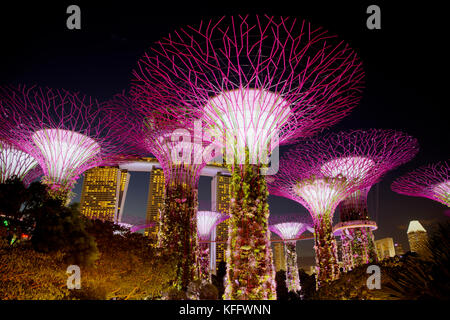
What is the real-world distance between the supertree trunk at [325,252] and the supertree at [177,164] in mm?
7544

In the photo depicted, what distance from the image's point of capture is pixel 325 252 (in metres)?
16.8

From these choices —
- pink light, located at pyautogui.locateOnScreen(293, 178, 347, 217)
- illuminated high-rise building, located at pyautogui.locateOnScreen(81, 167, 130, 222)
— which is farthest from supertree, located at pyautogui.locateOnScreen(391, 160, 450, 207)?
illuminated high-rise building, located at pyautogui.locateOnScreen(81, 167, 130, 222)

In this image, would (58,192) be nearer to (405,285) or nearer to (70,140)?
(70,140)

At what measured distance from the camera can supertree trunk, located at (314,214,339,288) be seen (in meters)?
16.2

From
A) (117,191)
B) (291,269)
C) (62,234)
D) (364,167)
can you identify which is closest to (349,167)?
(364,167)

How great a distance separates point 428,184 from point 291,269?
16.9 metres

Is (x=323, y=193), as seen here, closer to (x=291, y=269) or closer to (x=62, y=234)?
(x=62, y=234)

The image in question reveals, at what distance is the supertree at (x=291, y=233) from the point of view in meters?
32.4

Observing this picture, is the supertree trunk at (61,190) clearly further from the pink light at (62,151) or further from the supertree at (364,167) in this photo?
the supertree at (364,167)

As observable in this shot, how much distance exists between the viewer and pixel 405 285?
491 centimetres

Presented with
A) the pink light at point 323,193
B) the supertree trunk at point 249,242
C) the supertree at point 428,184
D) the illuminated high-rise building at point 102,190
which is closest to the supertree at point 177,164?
the supertree trunk at point 249,242
